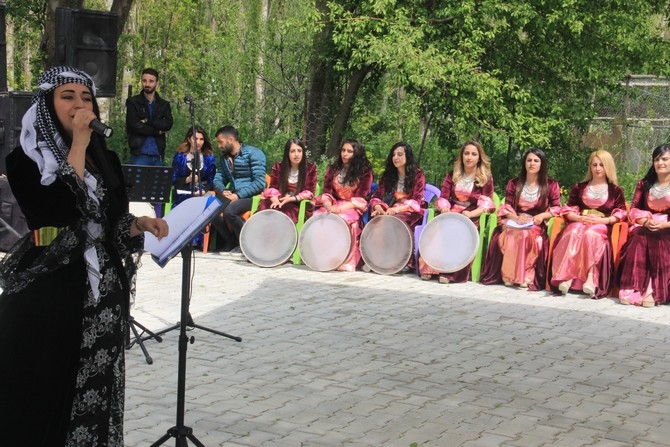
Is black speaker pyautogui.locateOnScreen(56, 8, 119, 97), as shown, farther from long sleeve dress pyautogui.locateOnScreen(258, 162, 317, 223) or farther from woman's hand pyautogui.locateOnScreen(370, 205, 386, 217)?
woman's hand pyautogui.locateOnScreen(370, 205, 386, 217)

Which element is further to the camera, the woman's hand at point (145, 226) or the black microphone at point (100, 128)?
the woman's hand at point (145, 226)

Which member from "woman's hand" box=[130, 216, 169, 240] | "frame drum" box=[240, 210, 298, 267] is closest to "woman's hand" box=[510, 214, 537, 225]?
"frame drum" box=[240, 210, 298, 267]

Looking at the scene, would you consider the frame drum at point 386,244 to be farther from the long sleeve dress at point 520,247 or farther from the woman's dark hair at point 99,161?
the woman's dark hair at point 99,161

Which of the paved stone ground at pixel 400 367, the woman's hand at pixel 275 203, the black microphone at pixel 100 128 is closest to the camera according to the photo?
the black microphone at pixel 100 128

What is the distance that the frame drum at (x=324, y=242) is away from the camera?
37.6 ft

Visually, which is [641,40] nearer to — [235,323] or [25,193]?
[235,323]

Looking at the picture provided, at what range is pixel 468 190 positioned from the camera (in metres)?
A: 11.2

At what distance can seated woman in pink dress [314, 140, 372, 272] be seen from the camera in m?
11.6

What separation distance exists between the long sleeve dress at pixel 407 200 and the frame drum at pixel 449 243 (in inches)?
12.6

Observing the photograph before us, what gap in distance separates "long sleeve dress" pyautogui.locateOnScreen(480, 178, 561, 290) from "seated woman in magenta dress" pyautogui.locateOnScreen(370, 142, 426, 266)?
93cm

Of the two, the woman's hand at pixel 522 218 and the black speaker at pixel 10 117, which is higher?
the black speaker at pixel 10 117

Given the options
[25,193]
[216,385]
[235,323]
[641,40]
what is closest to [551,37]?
[641,40]

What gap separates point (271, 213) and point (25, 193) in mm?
7660

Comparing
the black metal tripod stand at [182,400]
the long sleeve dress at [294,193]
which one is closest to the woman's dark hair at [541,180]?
the long sleeve dress at [294,193]
